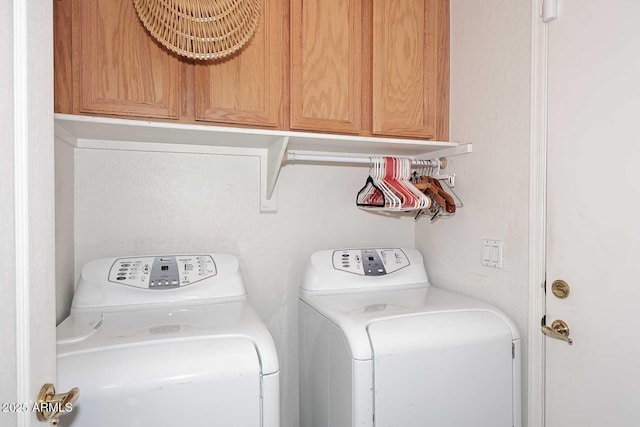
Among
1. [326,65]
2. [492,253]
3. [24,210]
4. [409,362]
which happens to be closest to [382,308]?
[409,362]

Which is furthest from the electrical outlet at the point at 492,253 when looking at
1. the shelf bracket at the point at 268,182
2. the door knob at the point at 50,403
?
the door knob at the point at 50,403

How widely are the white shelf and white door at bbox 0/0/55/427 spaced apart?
2.00 ft

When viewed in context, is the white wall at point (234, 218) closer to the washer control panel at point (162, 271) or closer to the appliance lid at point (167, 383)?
the washer control panel at point (162, 271)

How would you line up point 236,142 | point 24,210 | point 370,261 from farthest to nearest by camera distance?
point 370,261 → point 236,142 → point 24,210

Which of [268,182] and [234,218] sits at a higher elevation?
[268,182]

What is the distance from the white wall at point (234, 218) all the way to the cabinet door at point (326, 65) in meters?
0.41

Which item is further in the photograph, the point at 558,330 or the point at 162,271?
the point at 162,271

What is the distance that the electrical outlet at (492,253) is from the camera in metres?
1.57

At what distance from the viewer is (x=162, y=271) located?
1.52 m

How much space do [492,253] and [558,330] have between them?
1.26ft

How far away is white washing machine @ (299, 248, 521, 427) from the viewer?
1.19m

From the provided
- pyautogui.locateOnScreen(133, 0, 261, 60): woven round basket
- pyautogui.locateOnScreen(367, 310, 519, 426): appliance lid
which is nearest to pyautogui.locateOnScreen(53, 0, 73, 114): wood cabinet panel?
pyautogui.locateOnScreen(133, 0, 261, 60): woven round basket

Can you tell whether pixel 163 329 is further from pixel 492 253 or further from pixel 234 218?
pixel 492 253

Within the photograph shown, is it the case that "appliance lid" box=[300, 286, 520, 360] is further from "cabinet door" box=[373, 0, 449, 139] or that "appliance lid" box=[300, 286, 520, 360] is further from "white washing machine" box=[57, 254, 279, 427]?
"cabinet door" box=[373, 0, 449, 139]
